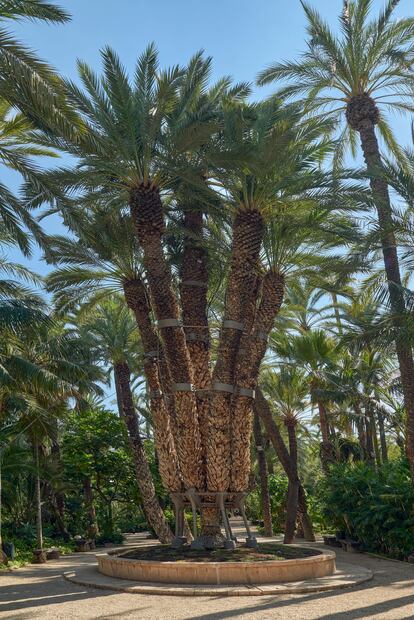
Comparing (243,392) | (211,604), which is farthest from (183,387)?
(211,604)

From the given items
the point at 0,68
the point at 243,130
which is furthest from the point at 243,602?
the point at 243,130

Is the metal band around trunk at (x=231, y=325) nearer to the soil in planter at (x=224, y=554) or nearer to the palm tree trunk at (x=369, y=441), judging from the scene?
the soil in planter at (x=224, y=554)

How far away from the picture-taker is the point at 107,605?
980 cm

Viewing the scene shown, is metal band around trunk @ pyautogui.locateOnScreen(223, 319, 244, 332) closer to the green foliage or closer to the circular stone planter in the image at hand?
the circular stone planter

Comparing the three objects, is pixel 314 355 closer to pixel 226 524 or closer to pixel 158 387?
pixel 158 387

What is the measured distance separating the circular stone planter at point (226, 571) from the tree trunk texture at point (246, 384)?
104 inches

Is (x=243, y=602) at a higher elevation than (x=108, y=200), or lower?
lower

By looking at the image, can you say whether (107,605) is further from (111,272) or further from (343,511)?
(343,511)

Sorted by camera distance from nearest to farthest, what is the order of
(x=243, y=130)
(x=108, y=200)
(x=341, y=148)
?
(x=243, y=130) < (x=108, y=200) < (x=341, y=148)

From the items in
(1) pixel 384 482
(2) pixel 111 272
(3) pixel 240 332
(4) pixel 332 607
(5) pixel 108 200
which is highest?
(5) pixel 108 200

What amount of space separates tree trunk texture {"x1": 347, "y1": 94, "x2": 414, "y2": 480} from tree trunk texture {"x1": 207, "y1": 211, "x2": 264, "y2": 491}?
3.01 m

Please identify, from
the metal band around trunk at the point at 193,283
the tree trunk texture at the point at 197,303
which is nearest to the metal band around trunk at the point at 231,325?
the tree trunk texture at the point at 197,303

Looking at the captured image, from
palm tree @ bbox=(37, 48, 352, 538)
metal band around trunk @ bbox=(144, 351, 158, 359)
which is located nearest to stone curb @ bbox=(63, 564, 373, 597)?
palm tree @ bbox=(37, 48, 352, 538)

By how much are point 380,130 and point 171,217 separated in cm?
742
